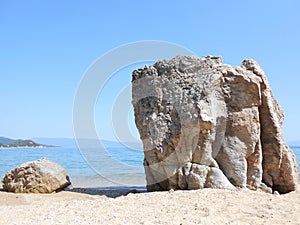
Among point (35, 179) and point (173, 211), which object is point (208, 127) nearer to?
point (173, 211)

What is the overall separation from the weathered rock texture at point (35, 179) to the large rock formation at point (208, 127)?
3270 mm

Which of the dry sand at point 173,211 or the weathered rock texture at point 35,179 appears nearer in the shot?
the dry sand at point 173,211

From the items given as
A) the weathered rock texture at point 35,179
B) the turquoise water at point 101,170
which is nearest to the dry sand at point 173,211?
the weathered rock texture at point 35,179

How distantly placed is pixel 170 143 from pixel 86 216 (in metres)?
3.43

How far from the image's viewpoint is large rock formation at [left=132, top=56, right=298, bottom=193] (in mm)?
8055

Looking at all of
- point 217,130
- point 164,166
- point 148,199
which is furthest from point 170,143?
point 148,199

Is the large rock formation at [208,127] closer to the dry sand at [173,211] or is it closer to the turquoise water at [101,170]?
the dry sand at [173,211]

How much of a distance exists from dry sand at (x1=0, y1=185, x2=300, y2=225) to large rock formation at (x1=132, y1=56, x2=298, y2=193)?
116 cm

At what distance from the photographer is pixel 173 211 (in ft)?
18.4

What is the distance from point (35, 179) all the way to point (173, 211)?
5800 mm

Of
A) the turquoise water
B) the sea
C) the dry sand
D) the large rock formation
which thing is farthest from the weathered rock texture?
the dry sand

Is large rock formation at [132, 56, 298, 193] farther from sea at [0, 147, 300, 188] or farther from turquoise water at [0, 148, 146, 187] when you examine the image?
turquoise water at [0, 148, 146, 187]

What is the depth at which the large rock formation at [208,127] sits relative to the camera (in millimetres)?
8055

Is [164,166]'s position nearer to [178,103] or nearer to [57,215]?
[178,103]
